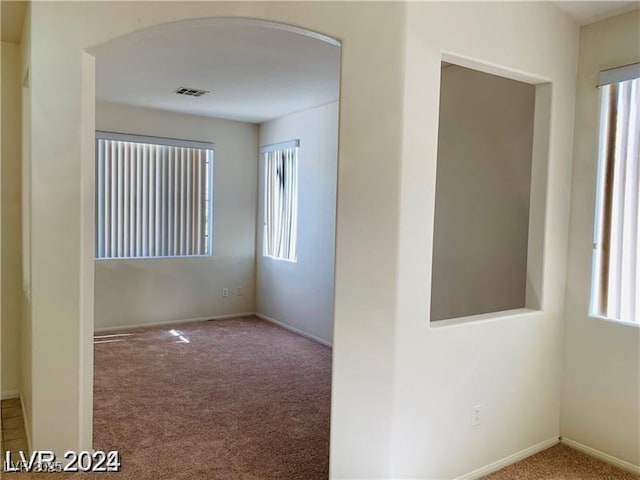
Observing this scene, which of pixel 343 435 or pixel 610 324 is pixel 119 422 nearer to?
pixel 343 435

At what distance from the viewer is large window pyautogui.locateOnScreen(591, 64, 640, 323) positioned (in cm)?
277

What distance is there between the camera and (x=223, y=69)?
12.8 feet

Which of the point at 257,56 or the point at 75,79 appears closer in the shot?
the point at 75,79

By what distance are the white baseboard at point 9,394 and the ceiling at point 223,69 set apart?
256 cm

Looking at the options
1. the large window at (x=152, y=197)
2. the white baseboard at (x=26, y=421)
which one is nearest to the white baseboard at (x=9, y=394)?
the white baseboard at (x=26, y=421)

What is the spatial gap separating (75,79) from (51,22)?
11.1 inches

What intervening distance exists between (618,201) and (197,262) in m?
4.77

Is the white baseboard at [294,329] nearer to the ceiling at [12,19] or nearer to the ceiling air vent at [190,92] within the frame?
the ceiling air vent at [190,92]

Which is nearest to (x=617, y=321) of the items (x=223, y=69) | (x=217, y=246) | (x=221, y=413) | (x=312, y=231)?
(x=221, y=413)

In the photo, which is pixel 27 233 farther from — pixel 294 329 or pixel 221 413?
pixel 294 329

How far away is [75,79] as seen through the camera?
240 cm

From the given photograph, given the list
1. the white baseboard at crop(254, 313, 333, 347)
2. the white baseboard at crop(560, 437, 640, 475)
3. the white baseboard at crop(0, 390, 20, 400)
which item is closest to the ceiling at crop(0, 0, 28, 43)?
the white baseboard at crop(0, 390, 20, 400)

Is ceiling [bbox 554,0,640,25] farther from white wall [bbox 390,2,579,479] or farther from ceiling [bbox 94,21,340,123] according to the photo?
ceiling [bbox 94,21,340,123]

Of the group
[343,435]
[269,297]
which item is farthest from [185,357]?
[343,435]
